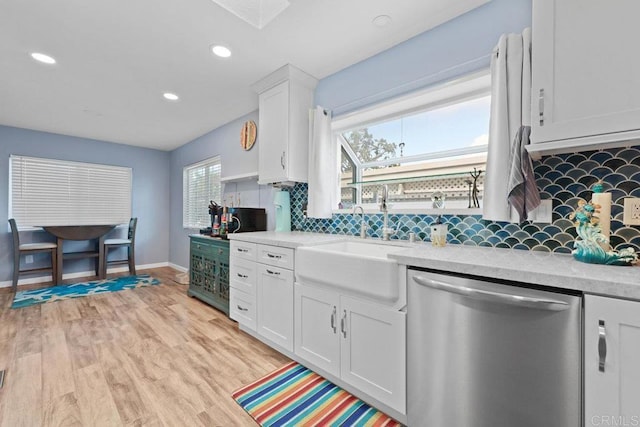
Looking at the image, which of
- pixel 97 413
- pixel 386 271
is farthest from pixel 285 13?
pixel 97 413

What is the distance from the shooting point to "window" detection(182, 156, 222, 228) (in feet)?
14.9

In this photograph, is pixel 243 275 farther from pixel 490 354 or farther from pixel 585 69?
pixel 585 69

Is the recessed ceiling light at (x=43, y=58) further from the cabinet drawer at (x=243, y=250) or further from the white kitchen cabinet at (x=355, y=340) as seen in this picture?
the white kitchen cabinet at (x=355, y=340)

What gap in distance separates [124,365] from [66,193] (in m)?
4.15

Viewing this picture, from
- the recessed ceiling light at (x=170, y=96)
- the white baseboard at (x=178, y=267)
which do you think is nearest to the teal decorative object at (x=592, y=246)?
the recessed ceiling light at (x=170, y=96)

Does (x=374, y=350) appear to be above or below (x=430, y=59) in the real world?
below

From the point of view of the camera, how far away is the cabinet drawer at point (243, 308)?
96.3 inches

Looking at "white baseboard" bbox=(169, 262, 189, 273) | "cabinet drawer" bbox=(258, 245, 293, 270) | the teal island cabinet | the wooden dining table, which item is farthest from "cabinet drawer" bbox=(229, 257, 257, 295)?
the wooden dining table

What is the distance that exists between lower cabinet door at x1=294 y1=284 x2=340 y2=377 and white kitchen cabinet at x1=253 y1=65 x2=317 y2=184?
4.13 ft

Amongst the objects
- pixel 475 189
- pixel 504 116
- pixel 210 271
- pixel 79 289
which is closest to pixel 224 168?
pixel 210 271

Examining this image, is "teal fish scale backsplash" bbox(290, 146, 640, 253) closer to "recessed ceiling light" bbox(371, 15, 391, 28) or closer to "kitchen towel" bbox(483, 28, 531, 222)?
"kitchen towel" bbox(483, 28, 531, 222)

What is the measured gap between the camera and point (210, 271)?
3.30 metres

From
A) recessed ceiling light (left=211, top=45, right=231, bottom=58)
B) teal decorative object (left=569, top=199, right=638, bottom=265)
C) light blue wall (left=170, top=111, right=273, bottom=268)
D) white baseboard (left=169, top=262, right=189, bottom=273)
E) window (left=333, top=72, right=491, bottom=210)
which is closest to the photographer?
teal decorative object (left=569, top=199, right=638, bottom=265)

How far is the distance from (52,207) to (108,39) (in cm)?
389
